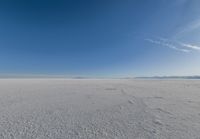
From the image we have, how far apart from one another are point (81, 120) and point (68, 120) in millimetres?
408

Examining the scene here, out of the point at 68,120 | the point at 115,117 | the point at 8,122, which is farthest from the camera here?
the point at 115,117

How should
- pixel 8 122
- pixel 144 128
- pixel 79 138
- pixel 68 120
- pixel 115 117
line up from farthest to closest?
pixel 115 117, pixel 68 120, pixel 8 122, pixel 144 128, pixel 79 138

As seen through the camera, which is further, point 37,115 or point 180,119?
point 37,115

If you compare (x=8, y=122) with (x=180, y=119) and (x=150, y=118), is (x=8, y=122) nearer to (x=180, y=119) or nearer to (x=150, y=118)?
(x=150, y=118)

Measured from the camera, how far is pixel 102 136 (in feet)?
10.8

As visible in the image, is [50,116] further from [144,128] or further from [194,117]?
[194,117]

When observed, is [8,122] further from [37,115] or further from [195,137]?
[195,137]

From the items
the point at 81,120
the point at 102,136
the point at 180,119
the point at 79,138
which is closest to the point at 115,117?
the point at 81,120

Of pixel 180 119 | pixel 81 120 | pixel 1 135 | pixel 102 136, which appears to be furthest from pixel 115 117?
pixel 1 135

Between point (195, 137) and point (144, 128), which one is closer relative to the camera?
point (195, 137)

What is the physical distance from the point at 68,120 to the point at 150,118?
265 cm

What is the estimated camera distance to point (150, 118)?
4.58m

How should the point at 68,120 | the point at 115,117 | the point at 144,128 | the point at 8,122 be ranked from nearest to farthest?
the point at 144,128, the point at 8,122, the point at 68,120, the point at 115,117

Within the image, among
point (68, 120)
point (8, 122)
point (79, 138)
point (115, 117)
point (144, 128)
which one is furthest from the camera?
point (115, 117)
